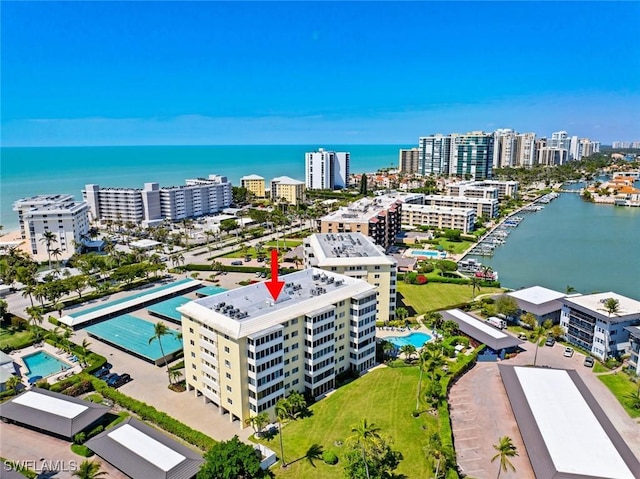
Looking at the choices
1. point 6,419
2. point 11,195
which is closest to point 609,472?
point 6,419

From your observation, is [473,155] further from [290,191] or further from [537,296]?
[537,296]

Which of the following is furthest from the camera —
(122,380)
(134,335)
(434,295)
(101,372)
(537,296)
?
(434,295)

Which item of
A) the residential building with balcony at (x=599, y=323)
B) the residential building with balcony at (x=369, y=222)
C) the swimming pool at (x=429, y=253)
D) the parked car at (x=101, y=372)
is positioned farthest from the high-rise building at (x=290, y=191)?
the parked car at (x=101, y=372)

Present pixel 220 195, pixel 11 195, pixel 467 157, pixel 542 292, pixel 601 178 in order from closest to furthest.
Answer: pixel 542 292 → pixel 220 195 → pixel 11 195 → pixel 467 157 → pixel 601 178

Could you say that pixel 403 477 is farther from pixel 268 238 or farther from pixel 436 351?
pixel 268 238

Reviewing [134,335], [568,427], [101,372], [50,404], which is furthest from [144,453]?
[568,427]

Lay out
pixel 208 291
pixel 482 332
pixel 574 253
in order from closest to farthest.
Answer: pixel 482 332 → pixel 208 291 → pixel 574 253

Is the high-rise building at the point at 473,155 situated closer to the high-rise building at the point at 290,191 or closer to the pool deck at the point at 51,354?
the high-rise building at the point at 290,191
